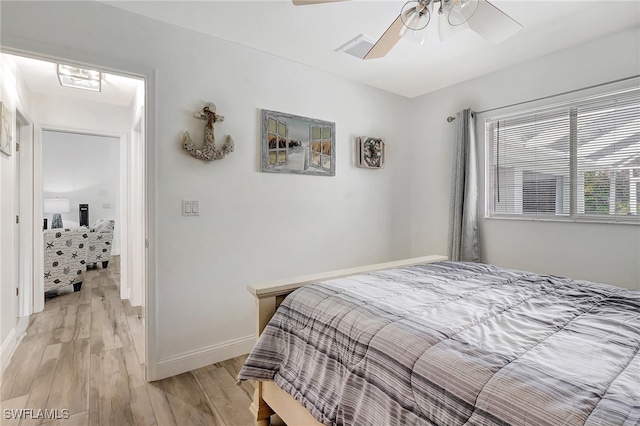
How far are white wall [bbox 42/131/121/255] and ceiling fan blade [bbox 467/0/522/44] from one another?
7.09m

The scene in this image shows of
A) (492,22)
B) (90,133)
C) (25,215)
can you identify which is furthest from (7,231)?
(492,22)

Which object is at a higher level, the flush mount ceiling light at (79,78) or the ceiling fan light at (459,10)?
the flush mount ceiling light at (79,78)

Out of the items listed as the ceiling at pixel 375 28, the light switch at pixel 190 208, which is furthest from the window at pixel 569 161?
the light switch at pixel 190 208

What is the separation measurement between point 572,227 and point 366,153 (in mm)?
1929

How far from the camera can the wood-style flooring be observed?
1767 mm

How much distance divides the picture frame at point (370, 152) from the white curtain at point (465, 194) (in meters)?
0.77

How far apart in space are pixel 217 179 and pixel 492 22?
205cm

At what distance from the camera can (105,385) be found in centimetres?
206

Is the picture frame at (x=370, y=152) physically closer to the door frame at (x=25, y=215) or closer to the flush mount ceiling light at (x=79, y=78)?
the flush mount ceiling light at (x=79, y=78)

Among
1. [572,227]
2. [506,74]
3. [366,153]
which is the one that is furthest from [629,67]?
[366,153]

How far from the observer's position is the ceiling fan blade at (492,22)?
1584 mm

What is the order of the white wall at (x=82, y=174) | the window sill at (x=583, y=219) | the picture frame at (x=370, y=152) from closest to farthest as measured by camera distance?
the window sill at (x=583, y=219), the picture frame at (x=370, y=152), the white wall at (x=82, y=174)

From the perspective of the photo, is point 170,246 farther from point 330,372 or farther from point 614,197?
point 614,197

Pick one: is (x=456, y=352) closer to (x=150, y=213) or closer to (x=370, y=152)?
(x=150, y=213)
